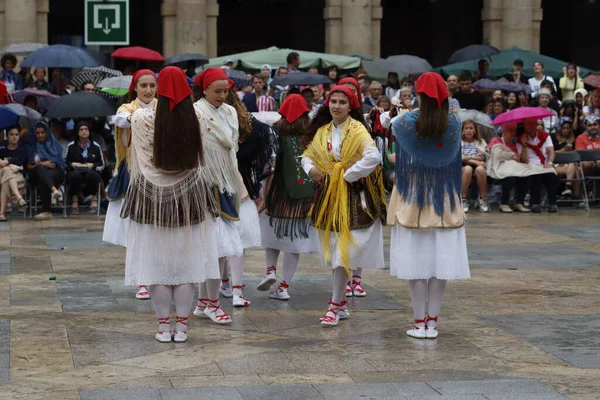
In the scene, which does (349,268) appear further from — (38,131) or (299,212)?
(38,131)

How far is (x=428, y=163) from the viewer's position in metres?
9.29

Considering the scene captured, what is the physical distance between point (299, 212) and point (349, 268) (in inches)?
51.4

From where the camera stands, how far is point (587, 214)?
766 inches

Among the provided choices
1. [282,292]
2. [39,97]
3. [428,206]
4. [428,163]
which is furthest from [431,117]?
[39,97]

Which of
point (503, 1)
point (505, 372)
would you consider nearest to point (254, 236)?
point (505, 372)

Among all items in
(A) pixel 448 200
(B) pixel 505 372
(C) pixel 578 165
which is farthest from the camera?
(C) pixel 578 165

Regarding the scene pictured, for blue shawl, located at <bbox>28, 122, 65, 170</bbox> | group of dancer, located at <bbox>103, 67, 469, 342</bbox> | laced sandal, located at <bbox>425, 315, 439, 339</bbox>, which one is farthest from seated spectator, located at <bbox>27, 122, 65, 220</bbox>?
laced sandal, located at <bbox>425, 315, 439, 339</bbox>

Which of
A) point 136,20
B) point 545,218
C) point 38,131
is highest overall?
point 136,20

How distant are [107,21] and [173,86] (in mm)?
8343

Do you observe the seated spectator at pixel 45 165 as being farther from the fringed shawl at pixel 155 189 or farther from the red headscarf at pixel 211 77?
the fringed shawl at pixel 155 189

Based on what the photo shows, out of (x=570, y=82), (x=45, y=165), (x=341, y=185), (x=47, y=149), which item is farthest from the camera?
(x=570, y=82)

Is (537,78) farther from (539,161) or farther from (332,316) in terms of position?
(332,316)

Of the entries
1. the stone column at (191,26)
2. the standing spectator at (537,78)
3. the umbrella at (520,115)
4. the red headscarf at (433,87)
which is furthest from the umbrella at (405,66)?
the red headscarf at (433,87)

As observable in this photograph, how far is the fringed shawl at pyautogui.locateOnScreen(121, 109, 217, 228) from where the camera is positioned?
29.1 ft
